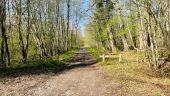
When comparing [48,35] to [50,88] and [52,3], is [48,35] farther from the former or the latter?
[50,88]

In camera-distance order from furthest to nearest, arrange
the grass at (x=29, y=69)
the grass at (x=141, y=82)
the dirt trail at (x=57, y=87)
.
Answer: the grass at (x=29, y=69) → the grass at (x=141, y=82) → the dirt trail at (x=57, y=87)

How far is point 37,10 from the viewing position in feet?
170

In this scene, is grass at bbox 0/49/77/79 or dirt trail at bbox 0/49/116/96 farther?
grass at bbox 0/49/77/79

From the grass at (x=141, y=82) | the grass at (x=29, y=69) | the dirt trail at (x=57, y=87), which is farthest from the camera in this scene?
the grass at (x=29, y=69)

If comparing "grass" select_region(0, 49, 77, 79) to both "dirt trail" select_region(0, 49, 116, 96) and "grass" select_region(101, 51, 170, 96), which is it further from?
"grass" select_region(101, 51, 170, 96)

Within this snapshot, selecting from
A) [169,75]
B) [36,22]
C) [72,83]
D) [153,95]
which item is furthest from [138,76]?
[36,22]

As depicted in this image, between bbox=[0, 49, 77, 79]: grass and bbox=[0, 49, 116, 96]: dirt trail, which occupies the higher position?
bbox=[0, 49, 77, 79]: grass

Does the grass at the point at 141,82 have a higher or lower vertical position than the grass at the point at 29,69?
lower

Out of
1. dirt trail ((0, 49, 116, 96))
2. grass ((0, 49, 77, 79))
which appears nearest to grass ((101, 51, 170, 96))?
dirt trail ((0, 49, 116, 96))

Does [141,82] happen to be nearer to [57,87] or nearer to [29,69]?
[57,87]

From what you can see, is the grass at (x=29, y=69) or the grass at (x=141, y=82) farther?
the grass at (x=29, y=69)

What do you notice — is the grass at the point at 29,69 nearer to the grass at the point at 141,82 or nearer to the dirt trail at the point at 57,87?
the dirt trail at the point at 57,87

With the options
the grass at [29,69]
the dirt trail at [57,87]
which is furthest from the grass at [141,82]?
the grass at [29,69]

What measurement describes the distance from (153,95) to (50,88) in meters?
5.09
